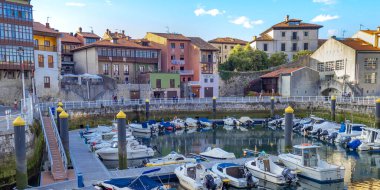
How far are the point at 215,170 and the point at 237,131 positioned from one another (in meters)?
24.4

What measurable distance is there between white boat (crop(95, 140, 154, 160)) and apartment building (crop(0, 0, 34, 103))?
73.2ft

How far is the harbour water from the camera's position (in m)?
21.6

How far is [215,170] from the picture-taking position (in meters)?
21.0

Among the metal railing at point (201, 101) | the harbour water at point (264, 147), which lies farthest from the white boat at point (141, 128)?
the metal railing at point (201, 101)

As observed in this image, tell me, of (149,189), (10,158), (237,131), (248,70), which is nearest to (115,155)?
(10,158)

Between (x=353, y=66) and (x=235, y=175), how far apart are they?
46688 mm

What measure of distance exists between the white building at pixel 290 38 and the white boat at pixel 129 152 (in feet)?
206

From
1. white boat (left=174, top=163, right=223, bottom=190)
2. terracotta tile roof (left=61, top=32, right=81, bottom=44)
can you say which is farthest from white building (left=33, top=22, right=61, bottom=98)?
white boat (left=174, top=163, right=223, bottom=190)

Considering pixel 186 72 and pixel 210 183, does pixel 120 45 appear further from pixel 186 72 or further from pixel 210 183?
pixel 210 183

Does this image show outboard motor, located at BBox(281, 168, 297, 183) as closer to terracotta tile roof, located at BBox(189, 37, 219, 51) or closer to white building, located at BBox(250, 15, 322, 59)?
terracotta tile roof, located at BBox(189, 37, 219, 51)

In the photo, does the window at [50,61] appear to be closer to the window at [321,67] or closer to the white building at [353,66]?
the white building at [353,66]

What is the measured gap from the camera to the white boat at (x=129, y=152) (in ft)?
88.9

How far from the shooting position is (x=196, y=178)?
19609 mm

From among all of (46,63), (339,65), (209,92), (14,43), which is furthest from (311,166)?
(339,65)
